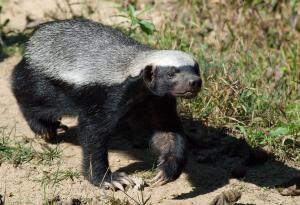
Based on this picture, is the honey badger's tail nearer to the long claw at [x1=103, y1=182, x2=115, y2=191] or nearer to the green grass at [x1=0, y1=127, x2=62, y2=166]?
the green grass at [x1=0, y1=127, x2=62, y2=166]

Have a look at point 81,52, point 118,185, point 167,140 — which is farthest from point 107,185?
point 81,52

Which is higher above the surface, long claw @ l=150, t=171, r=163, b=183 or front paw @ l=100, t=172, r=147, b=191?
long claw @ l=150, t=171, r=163, b=183

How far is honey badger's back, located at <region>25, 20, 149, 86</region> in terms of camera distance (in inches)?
236

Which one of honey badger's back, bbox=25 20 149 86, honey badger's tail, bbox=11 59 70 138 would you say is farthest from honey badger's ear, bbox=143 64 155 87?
honey badger's tail, bbox=11 59 70 138

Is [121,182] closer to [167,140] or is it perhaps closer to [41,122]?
[167,140]

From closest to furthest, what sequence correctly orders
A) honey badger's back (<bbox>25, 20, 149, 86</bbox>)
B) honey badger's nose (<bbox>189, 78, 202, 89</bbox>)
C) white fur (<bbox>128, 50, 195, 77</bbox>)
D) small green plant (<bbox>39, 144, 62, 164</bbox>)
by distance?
honey badger's nose (<bbox>189, 78, 202, 89</bbox>)
white fur (<bbox>128, 50, 195, 77</bbox>)
honey badger's back (<bbox>25, 20, 149, 86</bbox>)
small green plant (<bbox>39, 144, 62, 164</bbox>)

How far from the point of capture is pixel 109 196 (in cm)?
545

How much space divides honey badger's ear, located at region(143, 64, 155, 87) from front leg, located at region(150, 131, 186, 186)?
25.3 inches

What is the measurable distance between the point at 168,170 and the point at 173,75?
864 millimetres

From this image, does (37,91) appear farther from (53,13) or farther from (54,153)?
(53,13)

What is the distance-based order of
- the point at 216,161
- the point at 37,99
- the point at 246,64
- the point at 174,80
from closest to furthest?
the point at 174,80, the point at 216,161, the point at 37,99, the point at 246,64

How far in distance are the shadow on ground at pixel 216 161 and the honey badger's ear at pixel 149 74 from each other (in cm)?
99

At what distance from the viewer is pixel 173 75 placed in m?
5.47

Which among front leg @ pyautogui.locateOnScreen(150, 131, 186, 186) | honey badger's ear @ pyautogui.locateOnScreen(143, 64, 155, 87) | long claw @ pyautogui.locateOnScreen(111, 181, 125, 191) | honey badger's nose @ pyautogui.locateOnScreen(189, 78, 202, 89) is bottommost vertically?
long claw @ pyautogui.locateOnScreen(111, 181, 125, 191)
